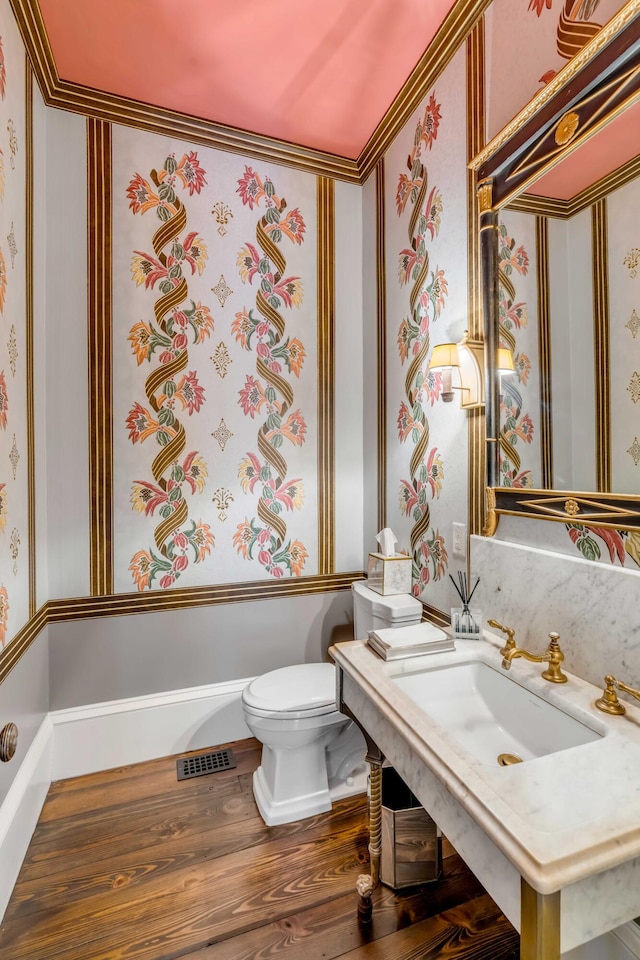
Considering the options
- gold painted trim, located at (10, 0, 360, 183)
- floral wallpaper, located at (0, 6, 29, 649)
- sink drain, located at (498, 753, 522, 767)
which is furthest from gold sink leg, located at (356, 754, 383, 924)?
gold painted trim, located at (10, 0, 360, 183)

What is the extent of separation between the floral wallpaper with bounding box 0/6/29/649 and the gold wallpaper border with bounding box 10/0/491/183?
0.13m

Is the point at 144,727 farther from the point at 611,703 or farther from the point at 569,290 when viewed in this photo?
the point at 569,290

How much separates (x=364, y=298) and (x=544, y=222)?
3.89 feet

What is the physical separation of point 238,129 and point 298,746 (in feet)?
8.67

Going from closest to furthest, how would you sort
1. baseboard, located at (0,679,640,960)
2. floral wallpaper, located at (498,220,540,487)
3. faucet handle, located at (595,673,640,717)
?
faucet handle, located at (595,673,640,717) → floral wallpaper, located at (498,220,540,487) → baseboard, located at (0,679,640,960)

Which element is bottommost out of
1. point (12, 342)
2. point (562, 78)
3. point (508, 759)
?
point (508, 759)

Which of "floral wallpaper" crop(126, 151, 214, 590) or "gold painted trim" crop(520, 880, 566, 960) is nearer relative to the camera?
"gold painted trim" crop(520, 880, 566, 960)

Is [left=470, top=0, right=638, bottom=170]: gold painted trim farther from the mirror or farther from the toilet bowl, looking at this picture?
the toilet bowl

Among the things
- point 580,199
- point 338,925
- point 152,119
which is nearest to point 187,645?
point 338,925

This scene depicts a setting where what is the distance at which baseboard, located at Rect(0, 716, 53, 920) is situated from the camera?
1311 mm

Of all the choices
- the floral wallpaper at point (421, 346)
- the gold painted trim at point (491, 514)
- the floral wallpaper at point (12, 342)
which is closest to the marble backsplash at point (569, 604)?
the gold painted trim at point (491, 514)

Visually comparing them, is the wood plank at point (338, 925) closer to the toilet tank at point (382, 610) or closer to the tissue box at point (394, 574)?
the toilet tank at point (382, 610)

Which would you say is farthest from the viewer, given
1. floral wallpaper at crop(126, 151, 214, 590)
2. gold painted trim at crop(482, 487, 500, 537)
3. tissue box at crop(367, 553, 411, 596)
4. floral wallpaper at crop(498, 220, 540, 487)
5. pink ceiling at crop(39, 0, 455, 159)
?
floral wallpaper at crop(126, 151, 214, 590)

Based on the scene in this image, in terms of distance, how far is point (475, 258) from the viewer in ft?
4.95
